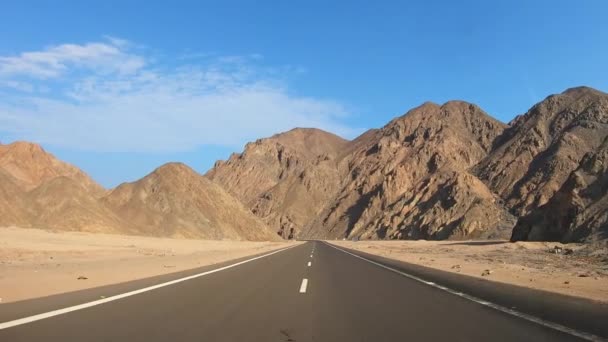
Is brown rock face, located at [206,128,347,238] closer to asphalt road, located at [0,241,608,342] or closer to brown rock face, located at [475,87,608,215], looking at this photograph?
brown rock face, located at [475,87,608,215]

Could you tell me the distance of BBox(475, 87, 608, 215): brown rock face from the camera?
98.0m

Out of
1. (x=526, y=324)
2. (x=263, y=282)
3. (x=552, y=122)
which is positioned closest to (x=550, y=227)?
(x=263, y=282)

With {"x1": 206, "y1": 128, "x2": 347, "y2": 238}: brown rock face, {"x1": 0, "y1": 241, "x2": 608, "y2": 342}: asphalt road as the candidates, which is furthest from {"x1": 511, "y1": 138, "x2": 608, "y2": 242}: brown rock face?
{"x1": 206, "y1": 128, "x2": 347, "y2": 238}: brown rock face

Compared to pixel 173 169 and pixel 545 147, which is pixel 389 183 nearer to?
pixel 545 147

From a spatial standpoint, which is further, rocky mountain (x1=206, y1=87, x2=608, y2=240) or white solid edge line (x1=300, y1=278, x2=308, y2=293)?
rocky mountain (x1=206, y1=87, x2=608, y2=240)

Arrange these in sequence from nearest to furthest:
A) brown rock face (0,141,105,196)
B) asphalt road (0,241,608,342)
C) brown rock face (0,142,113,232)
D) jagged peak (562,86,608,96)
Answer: asphalt road (0,241,608,342) < brown rock face (0,142,113,232) < brown rock face (0,141,105,196) < jagged peak (562,86,608,96)

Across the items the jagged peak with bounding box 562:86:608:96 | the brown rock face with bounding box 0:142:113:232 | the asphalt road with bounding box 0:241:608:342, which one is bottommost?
the asphalt road with bounding box 0:241:608:342

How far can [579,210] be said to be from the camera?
180 feet

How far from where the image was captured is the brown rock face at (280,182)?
16100 cm

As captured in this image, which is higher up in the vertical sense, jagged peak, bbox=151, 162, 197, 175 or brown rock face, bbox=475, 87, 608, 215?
brown rock face, bbox=475, 87, 608, 215

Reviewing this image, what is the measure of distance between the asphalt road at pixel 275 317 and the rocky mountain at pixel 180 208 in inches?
2544

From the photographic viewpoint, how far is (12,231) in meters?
43.6

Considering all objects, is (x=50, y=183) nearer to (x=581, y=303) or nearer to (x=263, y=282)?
(x=263, y=282)

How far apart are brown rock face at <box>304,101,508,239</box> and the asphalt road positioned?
285 ft
